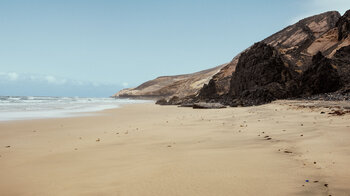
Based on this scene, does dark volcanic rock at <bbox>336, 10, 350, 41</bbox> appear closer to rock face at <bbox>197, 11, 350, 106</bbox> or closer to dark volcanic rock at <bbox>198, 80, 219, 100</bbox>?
rock face at <bbox>197, 11, 350, 106</bbox>

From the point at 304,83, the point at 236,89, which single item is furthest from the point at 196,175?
the point at 236,89

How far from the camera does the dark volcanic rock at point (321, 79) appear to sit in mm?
18812

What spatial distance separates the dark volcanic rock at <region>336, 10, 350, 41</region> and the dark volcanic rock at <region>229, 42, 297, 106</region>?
7.96 metres

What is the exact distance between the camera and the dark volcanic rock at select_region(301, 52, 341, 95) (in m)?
18.8

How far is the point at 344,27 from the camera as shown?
2555 centimetres

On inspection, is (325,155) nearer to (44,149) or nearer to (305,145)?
(305,145)

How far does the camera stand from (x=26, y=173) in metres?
3.46

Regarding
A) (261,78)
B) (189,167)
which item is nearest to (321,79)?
(261,78)

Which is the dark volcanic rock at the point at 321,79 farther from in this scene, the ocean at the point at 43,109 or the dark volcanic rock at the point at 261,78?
the ocean at the point at 43,109

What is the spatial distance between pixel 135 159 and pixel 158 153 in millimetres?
471

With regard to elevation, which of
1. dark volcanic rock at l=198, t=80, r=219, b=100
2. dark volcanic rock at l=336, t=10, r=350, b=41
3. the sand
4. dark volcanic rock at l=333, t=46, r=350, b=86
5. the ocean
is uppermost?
dark volcanic rock at l=336, t=10, r=350, b=41

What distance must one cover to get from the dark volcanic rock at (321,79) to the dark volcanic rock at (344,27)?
315 inches

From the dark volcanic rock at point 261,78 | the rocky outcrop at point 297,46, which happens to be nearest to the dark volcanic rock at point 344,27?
the rocky outcrop at point 297,46

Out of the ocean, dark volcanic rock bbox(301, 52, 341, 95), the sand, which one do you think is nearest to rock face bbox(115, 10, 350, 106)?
dark volcanic rock bbox(301, 52, 341, 95)
